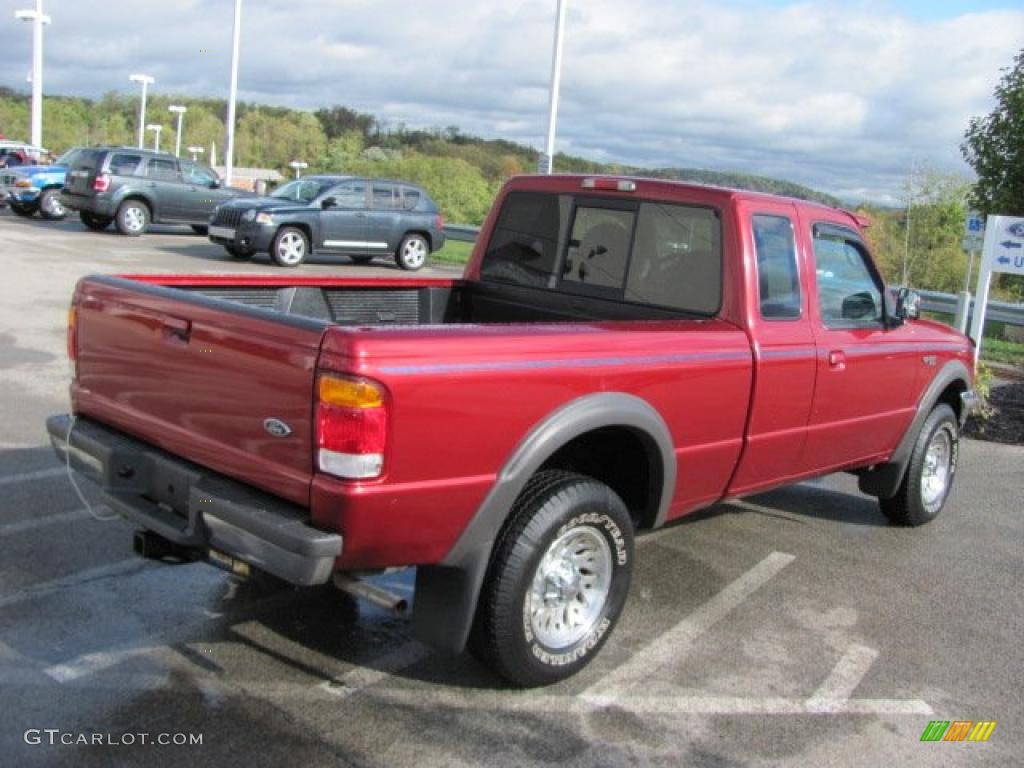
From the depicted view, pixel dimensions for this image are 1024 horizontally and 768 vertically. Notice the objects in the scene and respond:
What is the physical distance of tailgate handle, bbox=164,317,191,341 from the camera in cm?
353

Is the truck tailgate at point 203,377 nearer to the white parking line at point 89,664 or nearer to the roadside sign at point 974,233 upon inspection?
the white parking line at point 89,664

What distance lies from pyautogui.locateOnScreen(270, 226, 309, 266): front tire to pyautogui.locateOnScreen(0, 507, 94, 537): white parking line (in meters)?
13.7

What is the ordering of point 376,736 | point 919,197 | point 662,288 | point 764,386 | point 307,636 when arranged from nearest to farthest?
point 376,736 → point 307,636 → point 764,386 → point 662,288 → point 919,197

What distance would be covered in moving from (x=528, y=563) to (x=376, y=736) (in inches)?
30.3

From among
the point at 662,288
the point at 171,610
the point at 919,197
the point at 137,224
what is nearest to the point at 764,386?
the point at 662,288

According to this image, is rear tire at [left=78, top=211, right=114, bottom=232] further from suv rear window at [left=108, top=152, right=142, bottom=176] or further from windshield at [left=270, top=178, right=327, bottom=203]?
windshield at [left=270, top=178, right=327, bottom=203]

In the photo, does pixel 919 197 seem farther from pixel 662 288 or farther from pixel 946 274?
pixel 662 288

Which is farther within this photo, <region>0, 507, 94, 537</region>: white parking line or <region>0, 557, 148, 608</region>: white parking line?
<region>0, 507, 94, 537</region>: white parking line

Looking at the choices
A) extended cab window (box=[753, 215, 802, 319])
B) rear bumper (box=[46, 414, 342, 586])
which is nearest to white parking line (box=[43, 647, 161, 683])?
rear bumper (box=[46, 414, 342, 586])

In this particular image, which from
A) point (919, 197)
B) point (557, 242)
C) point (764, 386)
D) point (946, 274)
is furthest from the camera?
point (946, 274)

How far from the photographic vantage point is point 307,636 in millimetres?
4191

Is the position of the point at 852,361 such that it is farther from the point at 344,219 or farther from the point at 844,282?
the point at 344,219

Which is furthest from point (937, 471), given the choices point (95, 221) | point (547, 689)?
point (95, 221)

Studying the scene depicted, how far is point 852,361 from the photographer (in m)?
5.19
